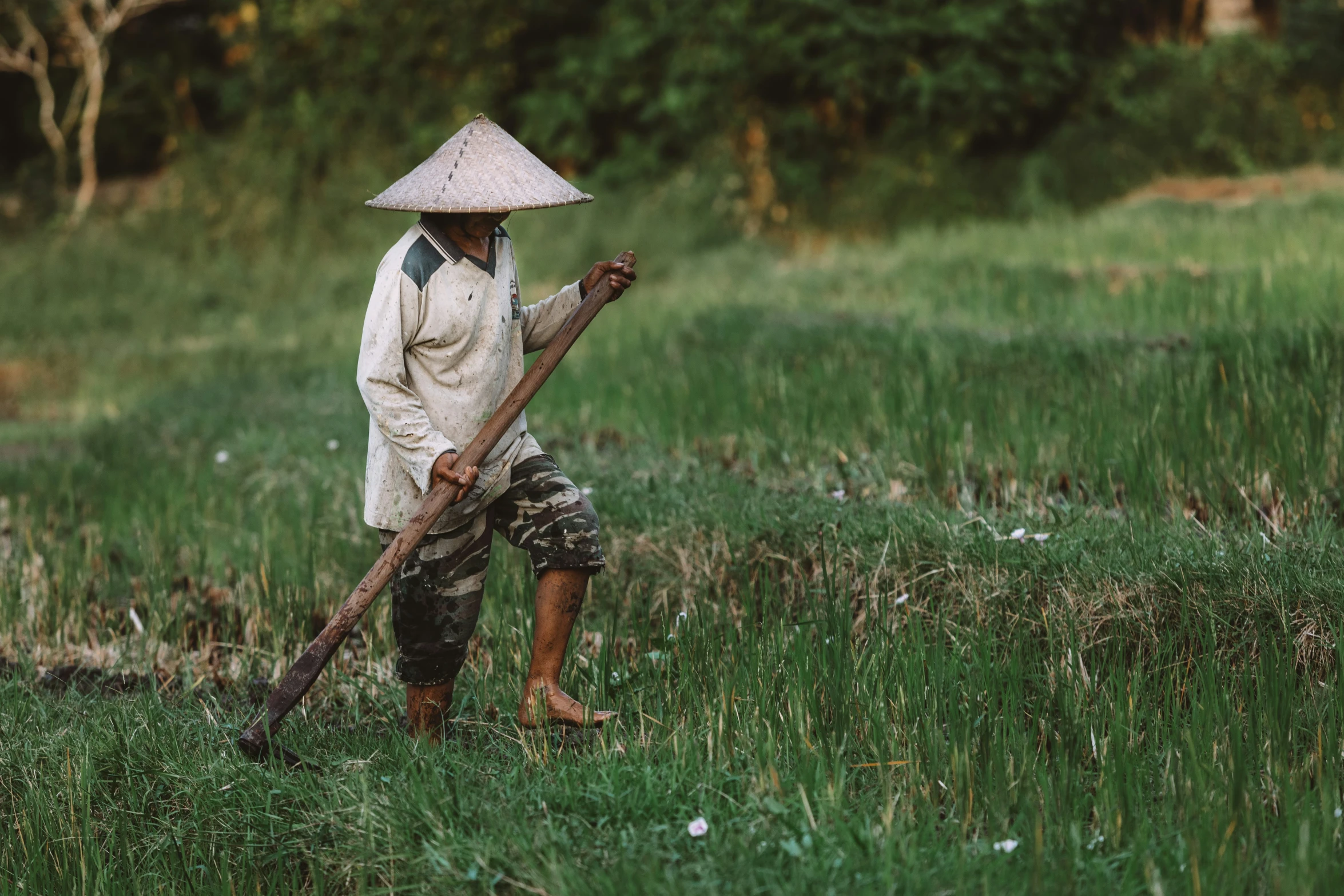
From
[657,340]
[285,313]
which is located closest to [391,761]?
[657,340]

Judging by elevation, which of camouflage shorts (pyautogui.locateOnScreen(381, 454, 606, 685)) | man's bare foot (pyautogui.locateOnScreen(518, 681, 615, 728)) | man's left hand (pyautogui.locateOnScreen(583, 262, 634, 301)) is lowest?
man's bare foot (pyautogui.locateOnScreen(518, 681, 615, 728))

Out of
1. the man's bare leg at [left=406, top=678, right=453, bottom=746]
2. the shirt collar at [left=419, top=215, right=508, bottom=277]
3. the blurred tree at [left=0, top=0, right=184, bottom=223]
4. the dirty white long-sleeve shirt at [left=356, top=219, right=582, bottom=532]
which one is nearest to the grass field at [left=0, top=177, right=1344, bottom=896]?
the man's bare leg at [left=406, top=678, right=453, bottom=746]

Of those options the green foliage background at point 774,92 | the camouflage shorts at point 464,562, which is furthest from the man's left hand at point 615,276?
the green foliage background at point 774,92

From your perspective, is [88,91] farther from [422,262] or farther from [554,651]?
[554,651]

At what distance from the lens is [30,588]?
506cm

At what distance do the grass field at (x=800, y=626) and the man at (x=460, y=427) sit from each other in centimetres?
19

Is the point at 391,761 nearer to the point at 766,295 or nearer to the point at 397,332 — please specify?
the point at 397,332

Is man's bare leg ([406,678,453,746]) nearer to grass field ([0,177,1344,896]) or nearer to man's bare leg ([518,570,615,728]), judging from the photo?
grass field ([0,177,1344,896])

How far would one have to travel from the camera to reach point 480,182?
138 inches

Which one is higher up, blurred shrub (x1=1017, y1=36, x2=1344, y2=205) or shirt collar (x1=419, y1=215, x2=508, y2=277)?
blurred shrub (x1=1017, y1=36, x2=1344, y2=205)

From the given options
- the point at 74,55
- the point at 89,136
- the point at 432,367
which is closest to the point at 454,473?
the point at 432,367

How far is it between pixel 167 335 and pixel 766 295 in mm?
7555

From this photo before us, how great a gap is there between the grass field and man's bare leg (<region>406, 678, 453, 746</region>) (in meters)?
0.07

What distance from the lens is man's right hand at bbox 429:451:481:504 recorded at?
3.43m
